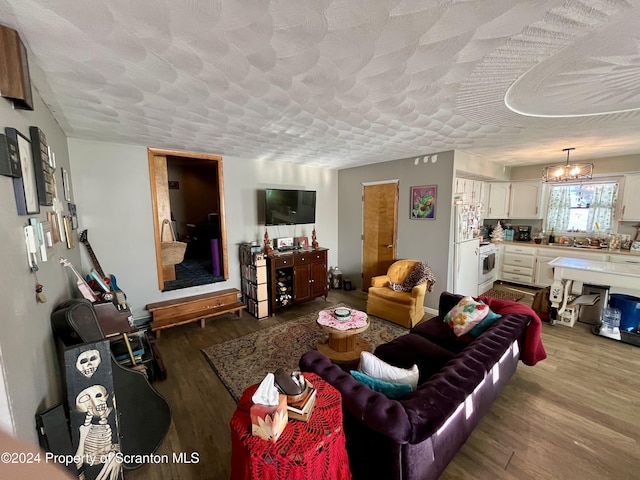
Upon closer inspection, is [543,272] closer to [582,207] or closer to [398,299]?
[582,207]

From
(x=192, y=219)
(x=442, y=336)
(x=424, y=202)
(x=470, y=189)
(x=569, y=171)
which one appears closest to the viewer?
(x=442, y=336)

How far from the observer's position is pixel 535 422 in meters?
1.99

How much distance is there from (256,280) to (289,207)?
1318mm

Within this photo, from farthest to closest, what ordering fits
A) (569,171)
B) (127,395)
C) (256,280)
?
1. (256,280)
2. (569,171)
3. (127,395)

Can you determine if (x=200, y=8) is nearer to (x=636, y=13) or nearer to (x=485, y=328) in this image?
(x=636, y=13)

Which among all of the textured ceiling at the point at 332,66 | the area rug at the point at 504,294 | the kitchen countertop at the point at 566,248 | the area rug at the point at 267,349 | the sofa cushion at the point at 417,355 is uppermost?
the textured ceiling at the point at 332,66

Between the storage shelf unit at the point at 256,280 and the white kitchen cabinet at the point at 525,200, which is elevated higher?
the white kitchen cabinet at the point at 525,200

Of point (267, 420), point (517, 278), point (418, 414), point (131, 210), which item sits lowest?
point (517, 278)

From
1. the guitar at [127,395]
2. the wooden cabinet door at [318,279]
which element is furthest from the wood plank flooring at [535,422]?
the wooden cabinet door at [318,279]

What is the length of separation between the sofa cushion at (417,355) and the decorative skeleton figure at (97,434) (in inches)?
75.0

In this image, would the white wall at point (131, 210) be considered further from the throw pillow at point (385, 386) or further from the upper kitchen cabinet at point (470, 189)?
the upper kitchen cabinet at point (470, 189)

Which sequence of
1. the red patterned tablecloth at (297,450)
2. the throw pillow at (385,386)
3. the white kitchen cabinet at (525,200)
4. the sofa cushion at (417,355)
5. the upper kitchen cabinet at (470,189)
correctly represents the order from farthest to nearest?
the white kitchen cabinet at (525,200), the upper kitchen cabinet at (470,189), the sofa cushion at (417,355), the throw pillow at (385,386), the red patterned tablecloth at (297,450)

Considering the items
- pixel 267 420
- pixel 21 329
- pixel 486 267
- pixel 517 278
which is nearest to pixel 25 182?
pixel 21 329

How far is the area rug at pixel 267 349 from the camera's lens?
8.41ft
